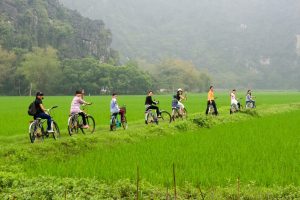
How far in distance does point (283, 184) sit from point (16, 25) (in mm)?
91951

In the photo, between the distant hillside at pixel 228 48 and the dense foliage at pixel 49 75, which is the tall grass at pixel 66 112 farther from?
the distant hillside at pixel 228 48

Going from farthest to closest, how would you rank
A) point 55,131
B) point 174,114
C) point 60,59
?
point 60,59 < point 174,114 < point 55,131

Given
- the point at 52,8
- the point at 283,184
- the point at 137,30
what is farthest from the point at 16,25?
the point at 137,30

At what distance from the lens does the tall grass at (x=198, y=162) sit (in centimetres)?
771

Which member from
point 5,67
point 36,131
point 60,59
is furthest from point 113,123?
point 60,59

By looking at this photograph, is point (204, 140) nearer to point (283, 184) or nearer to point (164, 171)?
point (164, 171)

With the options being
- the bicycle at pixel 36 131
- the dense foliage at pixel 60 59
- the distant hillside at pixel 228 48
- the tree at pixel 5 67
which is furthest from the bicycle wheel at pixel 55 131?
the distant hillside at pixel 228 48

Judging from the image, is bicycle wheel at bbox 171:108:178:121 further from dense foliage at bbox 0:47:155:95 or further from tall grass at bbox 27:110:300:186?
dense foliage at bbox 0:47:155:95

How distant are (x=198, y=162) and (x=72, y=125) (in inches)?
262

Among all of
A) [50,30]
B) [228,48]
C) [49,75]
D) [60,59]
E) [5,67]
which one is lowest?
[49,75]

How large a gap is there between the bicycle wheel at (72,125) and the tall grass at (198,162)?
2.23 m

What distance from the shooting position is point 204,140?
13.1 metres

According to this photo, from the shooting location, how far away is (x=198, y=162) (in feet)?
30.1

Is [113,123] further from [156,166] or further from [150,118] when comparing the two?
[156,166]
